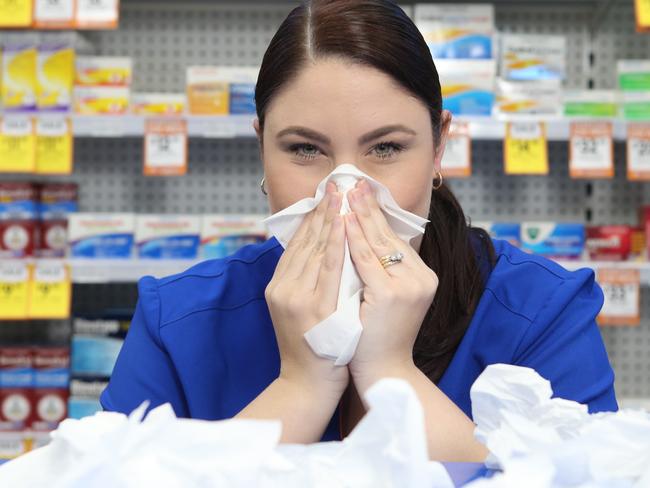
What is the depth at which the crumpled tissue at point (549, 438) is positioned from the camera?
0.61m


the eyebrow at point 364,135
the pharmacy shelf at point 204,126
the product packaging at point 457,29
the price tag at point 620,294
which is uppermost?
the product packaging at point 457,29

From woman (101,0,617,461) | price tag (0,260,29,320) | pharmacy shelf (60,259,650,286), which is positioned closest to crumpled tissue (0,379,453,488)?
woman (101,0,617,461)

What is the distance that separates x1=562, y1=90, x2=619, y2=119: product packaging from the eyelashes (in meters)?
1.58

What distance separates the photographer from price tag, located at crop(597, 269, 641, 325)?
8.48 ft

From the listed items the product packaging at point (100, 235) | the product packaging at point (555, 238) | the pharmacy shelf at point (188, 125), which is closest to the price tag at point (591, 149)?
the product packaging at point (555, 238)

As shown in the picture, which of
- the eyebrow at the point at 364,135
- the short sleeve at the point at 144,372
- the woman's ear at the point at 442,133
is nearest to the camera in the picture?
the eyebrow at the point at 364,135

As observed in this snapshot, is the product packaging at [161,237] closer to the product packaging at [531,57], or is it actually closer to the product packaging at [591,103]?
the product packaging at [531,57]

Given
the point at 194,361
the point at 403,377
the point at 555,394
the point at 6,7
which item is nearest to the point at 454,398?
the point at 555,394

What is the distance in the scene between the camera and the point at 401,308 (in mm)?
1163

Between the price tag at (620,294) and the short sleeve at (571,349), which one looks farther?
the price tag at (620,294)

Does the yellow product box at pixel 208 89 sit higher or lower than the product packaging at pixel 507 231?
higher

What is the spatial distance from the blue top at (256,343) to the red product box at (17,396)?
1.49 metres

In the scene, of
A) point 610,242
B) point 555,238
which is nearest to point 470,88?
point 555,238

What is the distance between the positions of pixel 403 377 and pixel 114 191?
7.41 ft
